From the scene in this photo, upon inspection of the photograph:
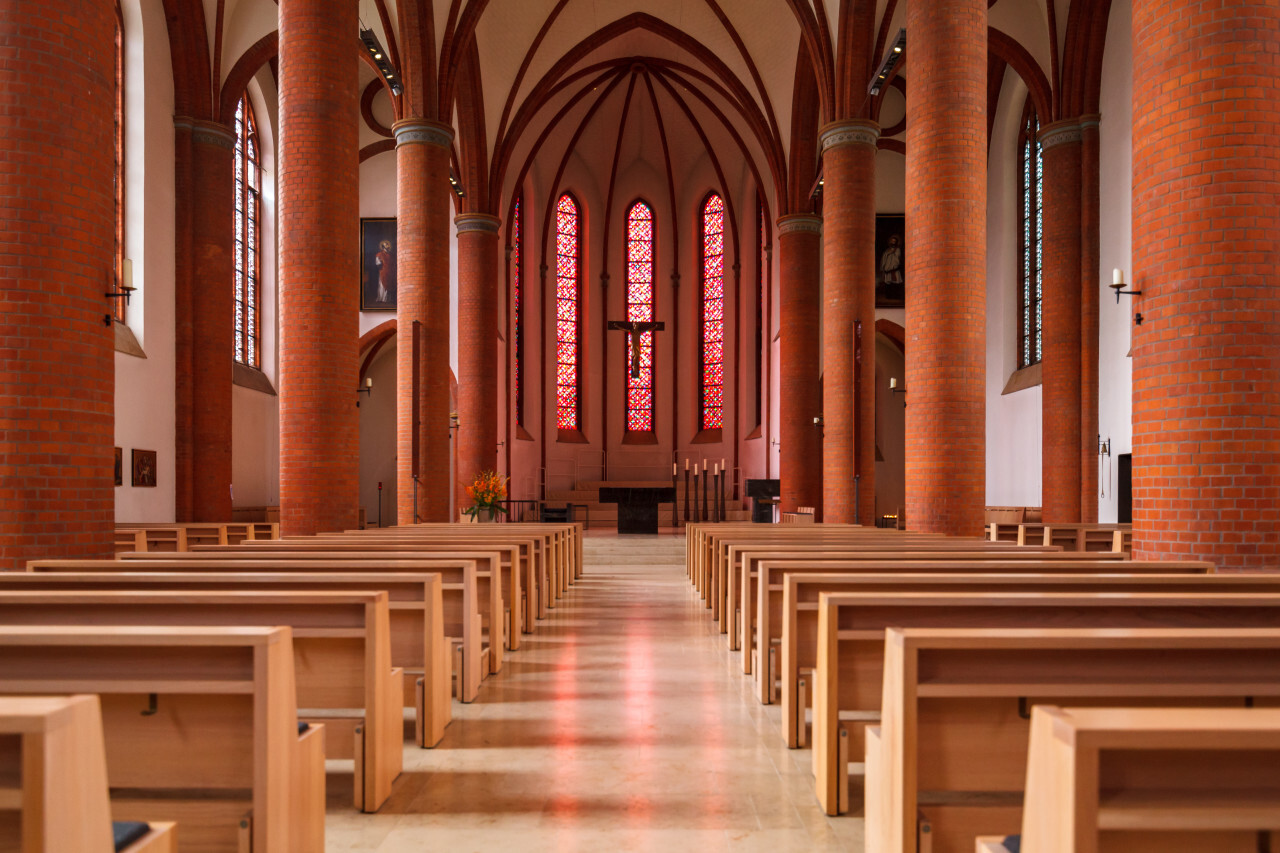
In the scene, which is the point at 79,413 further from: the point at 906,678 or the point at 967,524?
the point at 967,524

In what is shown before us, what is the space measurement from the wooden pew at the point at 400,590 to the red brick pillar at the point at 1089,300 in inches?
542

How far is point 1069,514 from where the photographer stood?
51.1ft

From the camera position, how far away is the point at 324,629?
3350 millimetres

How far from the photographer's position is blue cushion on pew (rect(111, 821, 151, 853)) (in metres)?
1.76

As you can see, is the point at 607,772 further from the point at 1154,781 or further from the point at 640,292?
the point at 640,292

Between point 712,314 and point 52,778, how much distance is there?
26.9 meters

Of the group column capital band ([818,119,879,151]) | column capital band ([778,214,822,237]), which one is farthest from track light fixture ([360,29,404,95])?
column capital band ([778,214,822,237])

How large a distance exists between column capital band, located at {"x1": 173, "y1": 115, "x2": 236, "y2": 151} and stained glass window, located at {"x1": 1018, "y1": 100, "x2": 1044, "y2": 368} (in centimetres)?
1530

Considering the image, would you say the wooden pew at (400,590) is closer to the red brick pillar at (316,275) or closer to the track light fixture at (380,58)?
the red brick pillar at (316,275)

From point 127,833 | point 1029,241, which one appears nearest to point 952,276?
point 127,833

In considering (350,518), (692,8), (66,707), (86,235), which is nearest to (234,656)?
(66,707)

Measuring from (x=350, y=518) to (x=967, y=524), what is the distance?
6.14 metres

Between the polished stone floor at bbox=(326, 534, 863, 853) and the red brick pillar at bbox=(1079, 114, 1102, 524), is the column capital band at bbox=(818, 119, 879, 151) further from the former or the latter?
the polished stone floor at bbox=(326, 534, 863, 853)

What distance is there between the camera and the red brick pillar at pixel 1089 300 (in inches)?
610
